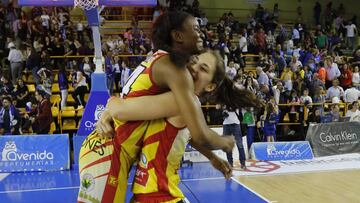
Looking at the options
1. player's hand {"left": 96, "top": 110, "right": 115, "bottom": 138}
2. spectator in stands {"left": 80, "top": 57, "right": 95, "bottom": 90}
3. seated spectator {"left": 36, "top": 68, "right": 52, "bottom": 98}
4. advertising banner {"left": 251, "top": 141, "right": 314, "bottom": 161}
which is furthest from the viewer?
spectator in stands {"left": 80, "top": 57, "right": 95, "bottom": 90}

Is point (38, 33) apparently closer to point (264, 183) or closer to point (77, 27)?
point (77, 27)

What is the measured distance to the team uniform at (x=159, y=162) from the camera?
96.7 inches

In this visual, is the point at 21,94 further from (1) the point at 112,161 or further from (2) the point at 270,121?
(1) the point at 112,161

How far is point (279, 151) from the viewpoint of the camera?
36.6 feet

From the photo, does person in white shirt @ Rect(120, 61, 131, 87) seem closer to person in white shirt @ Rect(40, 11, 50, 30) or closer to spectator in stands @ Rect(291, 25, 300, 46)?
person in white shirt @ Rect(40, 11, 50, 30)

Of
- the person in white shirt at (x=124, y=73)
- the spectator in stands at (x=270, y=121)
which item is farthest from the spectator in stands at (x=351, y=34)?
the person in white shirt at (x=124, y=73)

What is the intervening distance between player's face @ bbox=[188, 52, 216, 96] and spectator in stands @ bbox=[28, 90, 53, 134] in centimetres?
883

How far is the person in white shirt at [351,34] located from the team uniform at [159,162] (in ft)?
65.0

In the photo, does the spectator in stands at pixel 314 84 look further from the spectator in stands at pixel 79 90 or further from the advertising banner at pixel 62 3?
the advertising banner at pixel 62 3

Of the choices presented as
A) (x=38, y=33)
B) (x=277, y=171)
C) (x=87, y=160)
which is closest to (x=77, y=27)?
(x=38, y=33)

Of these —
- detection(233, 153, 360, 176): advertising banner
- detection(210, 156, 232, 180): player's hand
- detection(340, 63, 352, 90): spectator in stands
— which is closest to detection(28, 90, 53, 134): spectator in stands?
detection(233, 153, 360, 176): advertising banner

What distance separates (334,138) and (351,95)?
2634 mm

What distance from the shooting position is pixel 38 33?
1504 cm

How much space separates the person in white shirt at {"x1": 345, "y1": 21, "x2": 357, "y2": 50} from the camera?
2034cm
